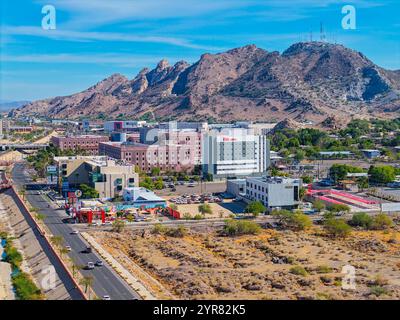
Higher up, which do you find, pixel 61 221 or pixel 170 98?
pixel 170 98

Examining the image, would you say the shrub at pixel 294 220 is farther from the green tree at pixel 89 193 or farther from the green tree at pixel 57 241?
→ the green tree at pixel 89 193

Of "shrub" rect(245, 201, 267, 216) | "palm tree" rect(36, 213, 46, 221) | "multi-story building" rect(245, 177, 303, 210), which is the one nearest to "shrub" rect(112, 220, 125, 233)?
"palm tree" rect(36, 213, 46, 221)

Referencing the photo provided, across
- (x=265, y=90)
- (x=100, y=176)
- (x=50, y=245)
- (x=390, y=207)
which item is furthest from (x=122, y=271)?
(x=265, y=90)

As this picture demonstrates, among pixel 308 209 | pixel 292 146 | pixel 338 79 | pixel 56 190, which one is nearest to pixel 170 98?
pixel 338 79

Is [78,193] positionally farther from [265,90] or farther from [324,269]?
[265,90]

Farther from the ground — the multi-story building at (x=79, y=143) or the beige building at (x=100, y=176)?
the multi-story building at (x=79, y=143)

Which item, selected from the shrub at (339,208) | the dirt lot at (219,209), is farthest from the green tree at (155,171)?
the shrub at (339,208)

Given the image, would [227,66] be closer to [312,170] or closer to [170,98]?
[170,98]
